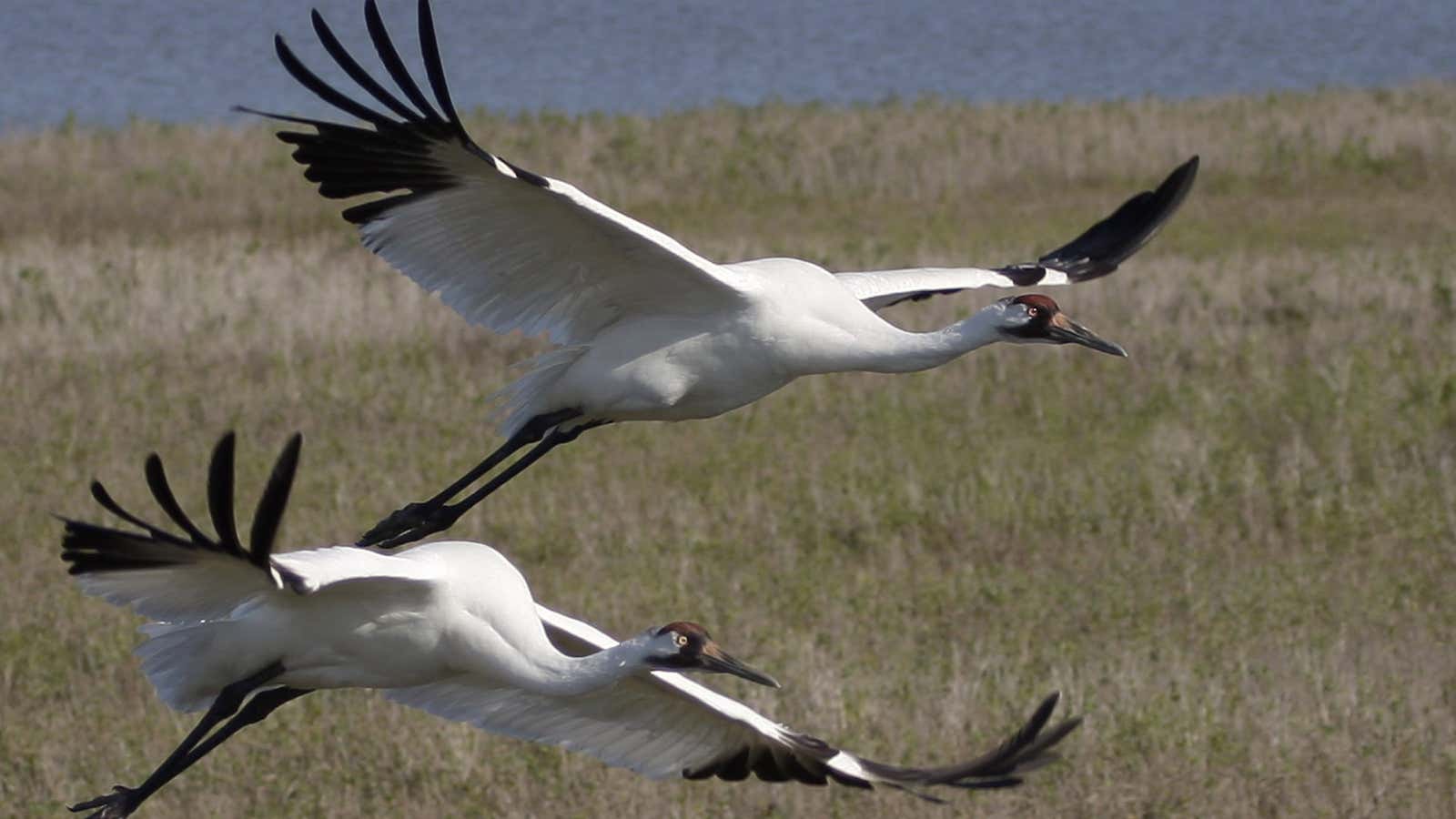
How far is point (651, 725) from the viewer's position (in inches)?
241

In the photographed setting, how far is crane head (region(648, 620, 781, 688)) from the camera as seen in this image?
528 centimetres

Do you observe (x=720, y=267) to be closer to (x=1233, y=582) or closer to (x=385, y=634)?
(x=385, y=634)

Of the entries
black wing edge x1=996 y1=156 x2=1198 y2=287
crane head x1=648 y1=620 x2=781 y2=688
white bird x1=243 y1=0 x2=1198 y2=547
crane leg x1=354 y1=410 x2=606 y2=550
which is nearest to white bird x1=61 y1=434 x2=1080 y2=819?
crane head x1=648 y1=620 x2=781 y2=688

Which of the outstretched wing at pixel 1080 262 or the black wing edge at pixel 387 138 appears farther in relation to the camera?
the outstretched wing at pixel 1080 262

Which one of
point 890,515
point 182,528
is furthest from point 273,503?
point 890,515

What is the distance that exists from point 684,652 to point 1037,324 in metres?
1.42

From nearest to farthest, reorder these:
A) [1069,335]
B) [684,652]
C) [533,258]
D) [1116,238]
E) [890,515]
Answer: [684,652] → [1069,335] → [533,258] → [1116,238] → [890,515]

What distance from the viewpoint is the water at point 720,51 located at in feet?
95.7

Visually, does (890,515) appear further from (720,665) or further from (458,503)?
(720,665)

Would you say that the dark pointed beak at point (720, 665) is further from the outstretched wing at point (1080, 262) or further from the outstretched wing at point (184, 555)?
the outstretched wing at point (1080, 262)

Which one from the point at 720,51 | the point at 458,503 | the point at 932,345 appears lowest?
the point at 458,503

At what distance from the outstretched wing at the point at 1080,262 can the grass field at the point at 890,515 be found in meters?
1.38

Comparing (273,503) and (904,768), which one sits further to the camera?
→ (904,768)

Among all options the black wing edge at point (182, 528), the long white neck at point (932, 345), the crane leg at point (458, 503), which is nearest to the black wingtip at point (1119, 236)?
the long white neck at point (932, 345)
